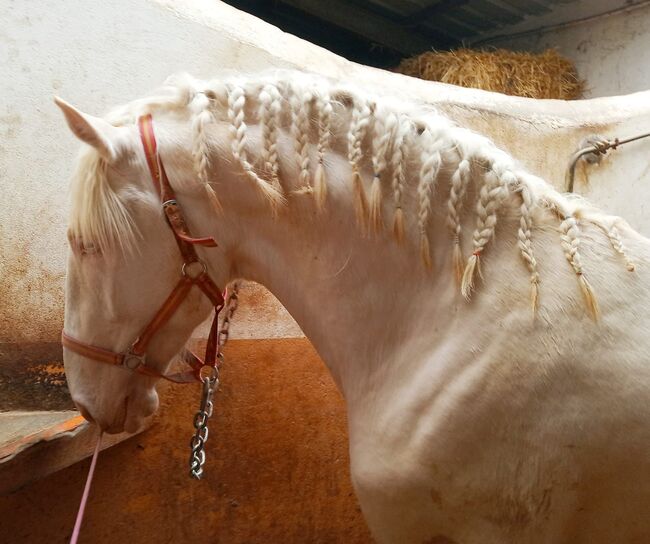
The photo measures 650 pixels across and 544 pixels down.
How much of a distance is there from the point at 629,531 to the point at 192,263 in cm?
101

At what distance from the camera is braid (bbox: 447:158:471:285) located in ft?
3.26

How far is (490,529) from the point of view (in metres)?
1.03

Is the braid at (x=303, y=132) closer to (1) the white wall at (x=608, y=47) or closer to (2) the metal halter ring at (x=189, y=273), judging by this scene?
Answer: (2) the metal halter ring at (x=189, y=273)

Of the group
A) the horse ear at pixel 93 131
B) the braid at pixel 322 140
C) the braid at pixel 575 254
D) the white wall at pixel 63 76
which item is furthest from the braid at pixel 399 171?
the white wall at pixel 63 76

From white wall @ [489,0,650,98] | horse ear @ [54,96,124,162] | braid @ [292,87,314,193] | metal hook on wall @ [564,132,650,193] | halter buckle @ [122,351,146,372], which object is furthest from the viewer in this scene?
white wall @ [489,0,650,98]

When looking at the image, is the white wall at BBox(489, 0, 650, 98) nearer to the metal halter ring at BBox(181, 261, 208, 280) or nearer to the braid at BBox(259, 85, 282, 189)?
the braid at BBox(259, 85, 282, 189)

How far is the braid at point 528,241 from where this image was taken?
3.20ft

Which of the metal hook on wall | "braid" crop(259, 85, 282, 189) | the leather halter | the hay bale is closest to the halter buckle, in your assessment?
the leather halter

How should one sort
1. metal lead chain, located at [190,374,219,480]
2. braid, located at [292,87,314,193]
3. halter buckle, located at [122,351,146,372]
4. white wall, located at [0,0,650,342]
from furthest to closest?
1. white wall, located at [0,0,650,342]
2. metal lead chain, located at [190,374,219,480]
3. halter buckle, located at [122,351,146,372]
4. braid, located at [292,87,314,193]

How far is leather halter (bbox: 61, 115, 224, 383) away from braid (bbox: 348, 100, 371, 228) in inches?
12.1

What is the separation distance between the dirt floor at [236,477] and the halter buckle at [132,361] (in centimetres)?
65

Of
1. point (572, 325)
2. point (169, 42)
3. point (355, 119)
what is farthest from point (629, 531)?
point (169, 42)

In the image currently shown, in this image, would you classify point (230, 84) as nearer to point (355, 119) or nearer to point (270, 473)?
point (355, 119)

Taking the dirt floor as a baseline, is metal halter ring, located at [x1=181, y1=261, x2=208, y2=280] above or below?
above
